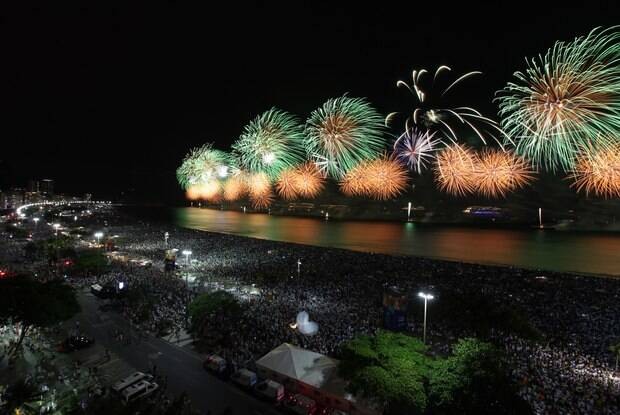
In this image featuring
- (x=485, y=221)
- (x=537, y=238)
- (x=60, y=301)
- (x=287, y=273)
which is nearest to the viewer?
(x=60, y=301)

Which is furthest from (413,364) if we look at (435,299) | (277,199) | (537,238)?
(277,199)

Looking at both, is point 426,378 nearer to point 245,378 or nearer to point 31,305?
point 245,378

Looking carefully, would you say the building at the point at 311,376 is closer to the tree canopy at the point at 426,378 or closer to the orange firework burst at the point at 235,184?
the tree canopy at the point at 426,378

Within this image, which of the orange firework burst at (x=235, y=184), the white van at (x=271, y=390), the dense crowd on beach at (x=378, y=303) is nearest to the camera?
the white van at (x=271, y=390)

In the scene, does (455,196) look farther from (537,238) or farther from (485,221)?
(537,238)

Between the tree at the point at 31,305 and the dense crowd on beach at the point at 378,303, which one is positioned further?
the tree at the point at 31,305

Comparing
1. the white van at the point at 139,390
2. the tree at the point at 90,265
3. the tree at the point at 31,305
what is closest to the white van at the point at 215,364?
the white van at the point at 139,390

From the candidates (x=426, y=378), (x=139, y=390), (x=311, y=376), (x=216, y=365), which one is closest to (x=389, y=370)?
(x=426, y=378)

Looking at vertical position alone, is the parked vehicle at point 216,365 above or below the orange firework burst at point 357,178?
below
